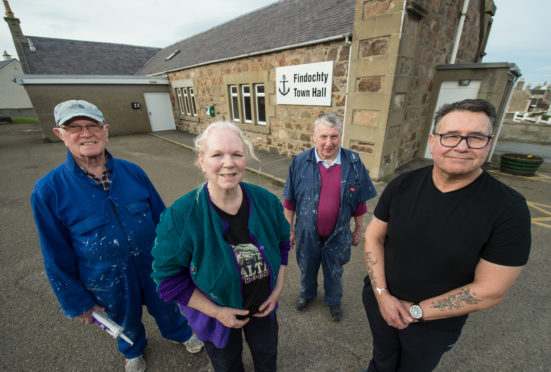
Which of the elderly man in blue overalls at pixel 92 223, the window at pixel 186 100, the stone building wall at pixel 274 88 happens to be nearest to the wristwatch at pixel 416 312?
the elderly man in blue overalls at pixel 92 223

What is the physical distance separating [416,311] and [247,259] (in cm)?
108

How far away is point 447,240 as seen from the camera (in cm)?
119

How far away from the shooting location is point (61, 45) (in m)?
17.1

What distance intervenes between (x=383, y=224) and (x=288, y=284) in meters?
1.81

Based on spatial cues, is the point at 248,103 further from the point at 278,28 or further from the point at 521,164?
the point at 521,164

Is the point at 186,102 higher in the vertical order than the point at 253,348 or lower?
higher

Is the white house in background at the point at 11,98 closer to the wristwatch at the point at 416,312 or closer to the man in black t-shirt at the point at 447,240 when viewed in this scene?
the man in black t-shirt at the point at 447,240

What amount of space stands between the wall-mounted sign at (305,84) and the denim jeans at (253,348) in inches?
225

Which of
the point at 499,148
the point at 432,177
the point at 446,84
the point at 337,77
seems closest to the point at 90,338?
the point at 432,177

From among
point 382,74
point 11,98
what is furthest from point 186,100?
point 11,98

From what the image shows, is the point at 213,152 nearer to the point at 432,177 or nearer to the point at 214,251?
the point at 214,251

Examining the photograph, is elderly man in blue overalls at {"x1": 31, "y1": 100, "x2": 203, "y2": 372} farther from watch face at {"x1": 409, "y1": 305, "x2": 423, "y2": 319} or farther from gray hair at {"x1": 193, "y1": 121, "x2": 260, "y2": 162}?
watch face at {"x1": 409, "y1": 305, "x2": 423, "y2": 319}

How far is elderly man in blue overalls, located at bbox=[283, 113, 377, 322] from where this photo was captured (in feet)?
6.85

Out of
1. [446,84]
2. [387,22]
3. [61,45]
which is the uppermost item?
[61,45]
